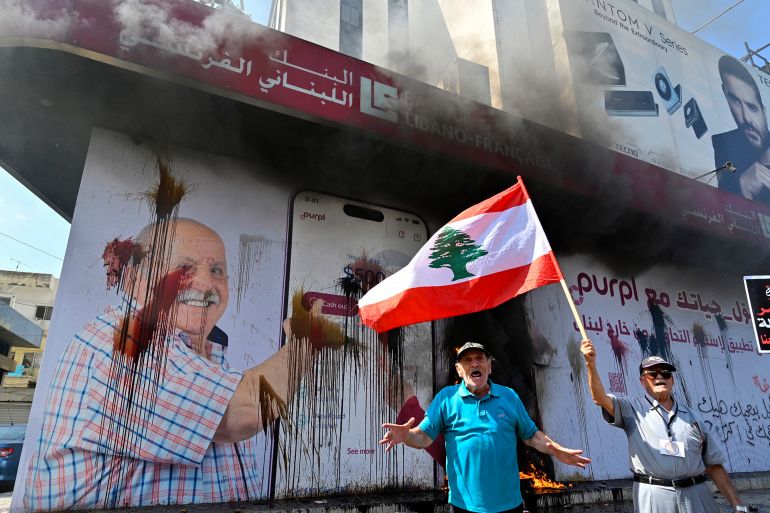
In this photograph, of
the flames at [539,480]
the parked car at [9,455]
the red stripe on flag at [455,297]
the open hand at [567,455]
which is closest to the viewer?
the open hand at [567,455]

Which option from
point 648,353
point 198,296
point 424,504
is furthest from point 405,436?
point 648,353

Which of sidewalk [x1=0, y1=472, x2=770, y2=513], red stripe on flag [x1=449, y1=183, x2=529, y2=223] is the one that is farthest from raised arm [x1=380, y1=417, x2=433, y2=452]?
sidewalk [x1=0, y1=472, x2=770, y2=513]

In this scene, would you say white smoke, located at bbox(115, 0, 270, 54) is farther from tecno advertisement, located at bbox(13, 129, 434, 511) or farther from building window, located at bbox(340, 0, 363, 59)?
building window, located at bbox(340, 0, 363, 59)

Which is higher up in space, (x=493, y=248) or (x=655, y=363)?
(x=493, y=248)

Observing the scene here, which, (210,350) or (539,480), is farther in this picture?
(539,480)

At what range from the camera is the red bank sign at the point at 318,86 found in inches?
155

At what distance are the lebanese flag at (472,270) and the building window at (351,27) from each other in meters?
11.6

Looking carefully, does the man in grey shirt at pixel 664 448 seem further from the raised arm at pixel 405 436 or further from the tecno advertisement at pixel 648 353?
the tecno advertisement at pixel 648 353

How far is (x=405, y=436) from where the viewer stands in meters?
2.31

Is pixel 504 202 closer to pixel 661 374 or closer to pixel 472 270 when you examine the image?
pixel 472 270

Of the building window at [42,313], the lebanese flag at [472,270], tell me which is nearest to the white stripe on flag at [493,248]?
the lebanese flag at [472,270]

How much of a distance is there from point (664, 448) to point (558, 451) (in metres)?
0.56

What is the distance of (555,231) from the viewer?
22.7ft

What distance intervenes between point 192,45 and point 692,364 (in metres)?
9.06
